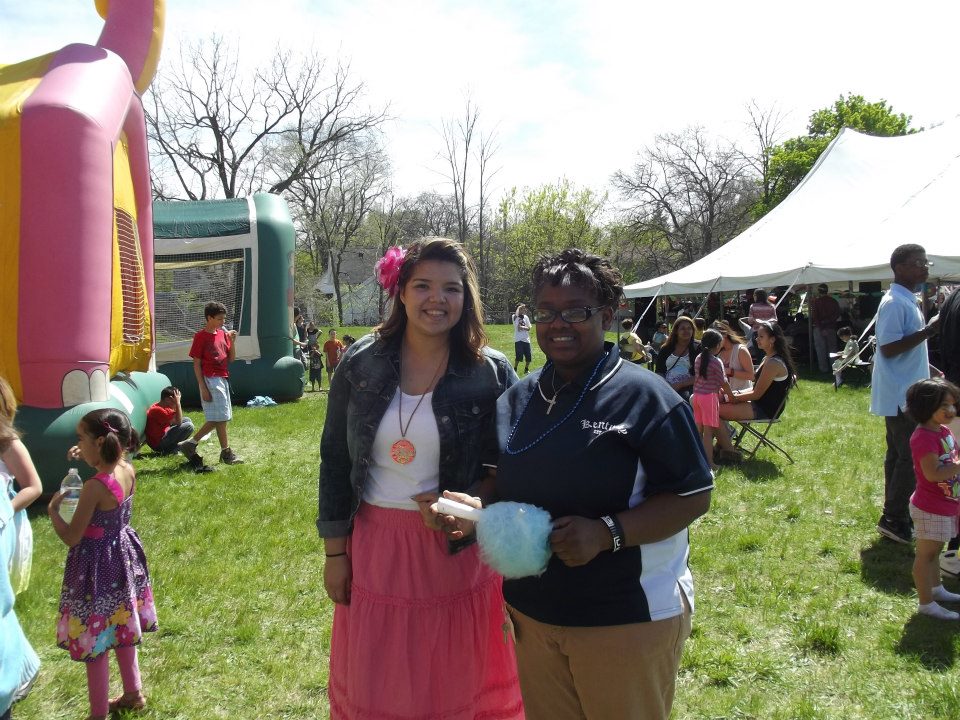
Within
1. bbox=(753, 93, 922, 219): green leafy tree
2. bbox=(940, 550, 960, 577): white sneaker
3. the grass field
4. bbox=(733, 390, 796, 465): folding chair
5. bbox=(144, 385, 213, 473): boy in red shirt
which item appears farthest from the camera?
bbox=(753, 93, 922, 219): green leafy tree

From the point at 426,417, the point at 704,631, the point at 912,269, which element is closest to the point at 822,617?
the point at 704,631

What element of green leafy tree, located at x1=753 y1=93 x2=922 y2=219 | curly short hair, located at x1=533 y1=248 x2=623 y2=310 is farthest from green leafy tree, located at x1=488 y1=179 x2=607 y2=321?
curly short hair, located at x1=533 y1=248 x2=623 y2=310

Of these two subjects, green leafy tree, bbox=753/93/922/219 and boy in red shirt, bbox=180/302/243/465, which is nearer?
boy in red shirt, bbox=180/302/243/465

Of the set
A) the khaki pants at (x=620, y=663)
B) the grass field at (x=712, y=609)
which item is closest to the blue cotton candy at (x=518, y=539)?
the khaki pants at (x=620, y=663)

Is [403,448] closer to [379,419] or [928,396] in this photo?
[379,419]

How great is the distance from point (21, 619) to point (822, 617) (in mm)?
4324

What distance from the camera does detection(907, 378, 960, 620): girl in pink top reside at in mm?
3621

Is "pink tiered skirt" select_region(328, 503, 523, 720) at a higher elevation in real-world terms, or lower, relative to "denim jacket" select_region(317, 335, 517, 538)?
→ lower

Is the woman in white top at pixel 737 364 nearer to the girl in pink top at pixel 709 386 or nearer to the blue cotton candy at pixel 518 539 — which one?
the girl in pink top at pixel 709 386

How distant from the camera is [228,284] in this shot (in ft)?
40.7

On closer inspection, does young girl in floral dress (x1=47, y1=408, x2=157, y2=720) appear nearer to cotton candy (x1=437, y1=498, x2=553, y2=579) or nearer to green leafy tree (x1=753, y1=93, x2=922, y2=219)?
cotton candy (x1=437, y1=498, x2=553, y2=579)

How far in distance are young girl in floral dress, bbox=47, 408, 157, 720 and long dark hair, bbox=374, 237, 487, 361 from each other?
1.44 meters

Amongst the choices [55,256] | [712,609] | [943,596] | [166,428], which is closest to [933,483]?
[943,596]

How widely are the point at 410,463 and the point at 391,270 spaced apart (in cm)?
65
